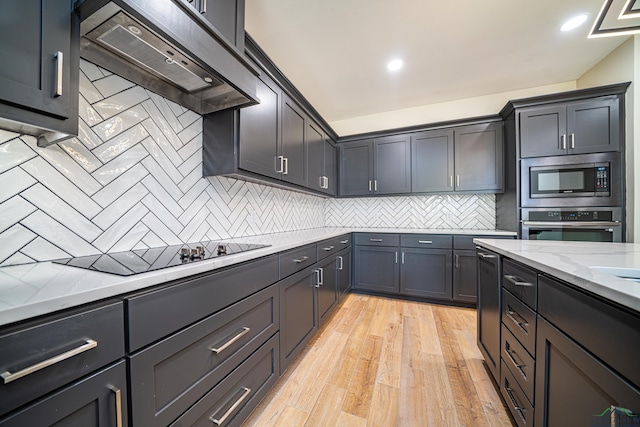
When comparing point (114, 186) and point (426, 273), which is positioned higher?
point (114, 186)

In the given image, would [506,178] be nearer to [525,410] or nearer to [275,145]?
[525,410]

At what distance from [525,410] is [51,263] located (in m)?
2.14

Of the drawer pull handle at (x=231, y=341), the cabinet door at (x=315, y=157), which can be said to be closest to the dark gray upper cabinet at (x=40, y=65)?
the drawer pull handle at (x=231, y=341)

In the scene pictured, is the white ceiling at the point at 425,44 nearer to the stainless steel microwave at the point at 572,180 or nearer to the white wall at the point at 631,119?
the white wall at the point at 631,119

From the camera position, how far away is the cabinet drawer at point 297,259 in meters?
1.47

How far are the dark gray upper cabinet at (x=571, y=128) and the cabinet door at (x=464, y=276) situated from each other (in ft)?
4.16

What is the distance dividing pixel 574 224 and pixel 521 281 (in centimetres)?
192

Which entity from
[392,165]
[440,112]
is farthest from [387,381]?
[440,112]

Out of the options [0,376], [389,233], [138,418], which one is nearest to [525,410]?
Result: [138,418]

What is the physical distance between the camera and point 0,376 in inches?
17.3

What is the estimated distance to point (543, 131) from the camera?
2336 millimetres

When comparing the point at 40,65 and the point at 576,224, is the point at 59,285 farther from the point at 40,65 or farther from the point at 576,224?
the point at 576,224

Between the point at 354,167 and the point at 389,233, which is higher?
the point at 354,167

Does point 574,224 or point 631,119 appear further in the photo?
point 574,224
